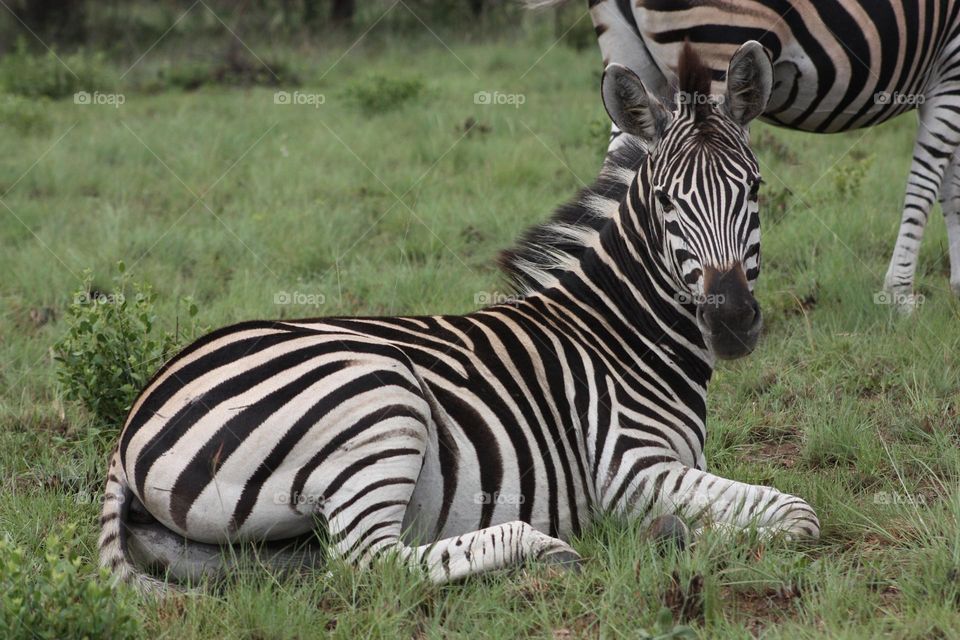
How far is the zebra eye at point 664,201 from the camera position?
4434mm

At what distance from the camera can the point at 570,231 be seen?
5.05 metres

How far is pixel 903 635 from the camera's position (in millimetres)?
3588

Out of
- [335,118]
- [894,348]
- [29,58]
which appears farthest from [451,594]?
[29,58]

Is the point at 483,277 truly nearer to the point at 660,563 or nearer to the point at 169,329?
the point at 169,329

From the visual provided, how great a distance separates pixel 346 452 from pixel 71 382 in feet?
8.10

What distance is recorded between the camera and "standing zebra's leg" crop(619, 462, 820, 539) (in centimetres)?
426
